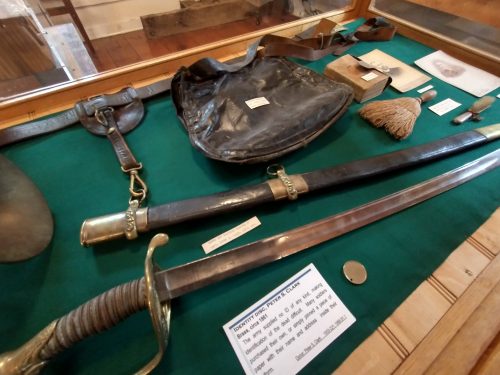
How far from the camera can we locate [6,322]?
26.2 inches

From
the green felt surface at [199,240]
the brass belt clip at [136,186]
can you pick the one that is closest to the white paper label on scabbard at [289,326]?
the green felt surface at [199,240]

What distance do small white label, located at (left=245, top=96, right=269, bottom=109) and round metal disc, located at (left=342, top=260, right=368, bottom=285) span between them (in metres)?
0.65

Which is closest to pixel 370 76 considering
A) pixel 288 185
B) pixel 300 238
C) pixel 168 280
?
pixel 288 185

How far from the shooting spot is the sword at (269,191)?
752 mm

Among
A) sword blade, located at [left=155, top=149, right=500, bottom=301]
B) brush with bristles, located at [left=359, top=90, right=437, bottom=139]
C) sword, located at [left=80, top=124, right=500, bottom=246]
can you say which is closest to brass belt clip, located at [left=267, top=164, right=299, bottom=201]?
sword, located at [left=80, top=124, right=500, bottom=246]

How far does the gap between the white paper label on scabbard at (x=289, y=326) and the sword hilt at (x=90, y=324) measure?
0.22m

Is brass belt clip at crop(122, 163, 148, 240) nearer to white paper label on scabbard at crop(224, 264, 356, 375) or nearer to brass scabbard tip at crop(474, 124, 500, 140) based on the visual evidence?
white paper label on scabbard at crop(224, 264, 356, 375)

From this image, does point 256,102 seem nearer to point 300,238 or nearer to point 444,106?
point 300,238

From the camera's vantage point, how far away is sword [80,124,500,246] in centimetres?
75

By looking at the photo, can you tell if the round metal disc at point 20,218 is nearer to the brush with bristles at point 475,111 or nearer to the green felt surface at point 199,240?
the green felt surface at point 199,240

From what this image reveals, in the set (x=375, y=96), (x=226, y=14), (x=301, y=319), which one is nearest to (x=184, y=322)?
(x=301, y=319)

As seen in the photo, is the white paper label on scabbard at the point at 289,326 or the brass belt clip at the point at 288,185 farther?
the brass belt clip at the point at 288,185

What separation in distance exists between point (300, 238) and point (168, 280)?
1.20 feet

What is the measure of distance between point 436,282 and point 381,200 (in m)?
0.27
